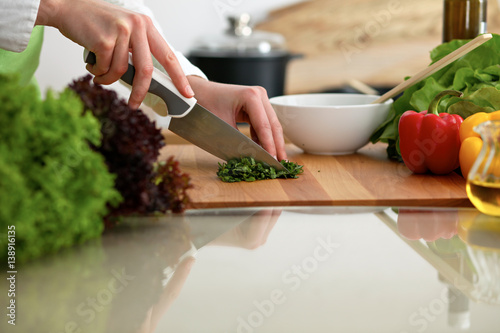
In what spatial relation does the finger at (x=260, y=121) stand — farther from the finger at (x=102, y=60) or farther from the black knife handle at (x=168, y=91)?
the finger at (x=102, y=60)

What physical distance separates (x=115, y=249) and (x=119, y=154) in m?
0.11

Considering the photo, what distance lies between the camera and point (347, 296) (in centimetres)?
59

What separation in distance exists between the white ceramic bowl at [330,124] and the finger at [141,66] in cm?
45

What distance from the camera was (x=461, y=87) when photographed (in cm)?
132

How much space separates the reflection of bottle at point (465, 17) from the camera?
1486mm

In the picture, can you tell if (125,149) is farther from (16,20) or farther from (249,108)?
(249,108)

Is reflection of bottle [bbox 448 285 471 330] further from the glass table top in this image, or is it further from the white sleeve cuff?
the white sleeve cuff

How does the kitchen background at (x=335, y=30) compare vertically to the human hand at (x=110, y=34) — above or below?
below

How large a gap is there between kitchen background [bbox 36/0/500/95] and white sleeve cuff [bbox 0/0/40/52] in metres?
2.17

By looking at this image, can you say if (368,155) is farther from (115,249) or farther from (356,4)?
(356,4)

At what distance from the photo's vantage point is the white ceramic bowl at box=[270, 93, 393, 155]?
1.38 meters

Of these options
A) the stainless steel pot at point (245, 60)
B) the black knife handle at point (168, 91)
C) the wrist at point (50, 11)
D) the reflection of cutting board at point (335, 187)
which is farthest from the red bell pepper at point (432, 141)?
the stainless steel pot at point (245, 60)

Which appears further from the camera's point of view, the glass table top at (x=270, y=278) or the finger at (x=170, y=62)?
the finger at (x=170, y=62)

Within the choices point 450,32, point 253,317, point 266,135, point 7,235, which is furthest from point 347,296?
point 450,32
